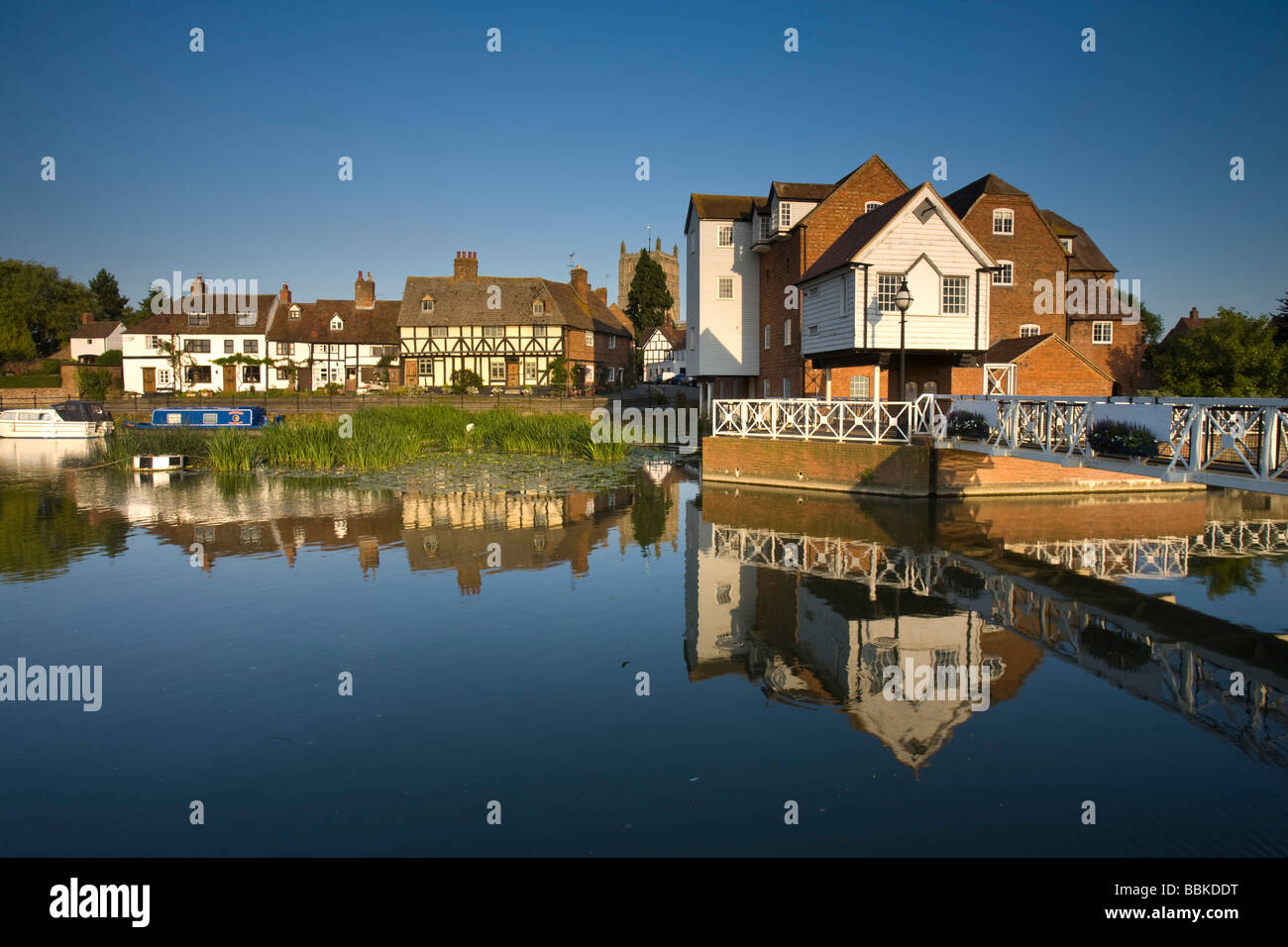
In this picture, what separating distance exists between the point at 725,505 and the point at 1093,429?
9.56 m

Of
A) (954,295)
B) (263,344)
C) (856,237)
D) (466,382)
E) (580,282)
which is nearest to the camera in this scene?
(954,295)

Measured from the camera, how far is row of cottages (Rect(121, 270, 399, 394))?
66688mm

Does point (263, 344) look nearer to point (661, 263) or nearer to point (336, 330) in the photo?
point (336, 330)

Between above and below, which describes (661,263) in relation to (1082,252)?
above

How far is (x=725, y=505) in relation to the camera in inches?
898

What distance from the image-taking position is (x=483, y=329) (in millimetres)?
65062

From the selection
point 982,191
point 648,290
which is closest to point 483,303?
point 648,290

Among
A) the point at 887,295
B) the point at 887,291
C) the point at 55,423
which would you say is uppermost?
the point at 887,291

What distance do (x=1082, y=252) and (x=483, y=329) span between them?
41572 millimetres

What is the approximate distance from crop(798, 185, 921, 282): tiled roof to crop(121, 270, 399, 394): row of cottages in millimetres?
45518
